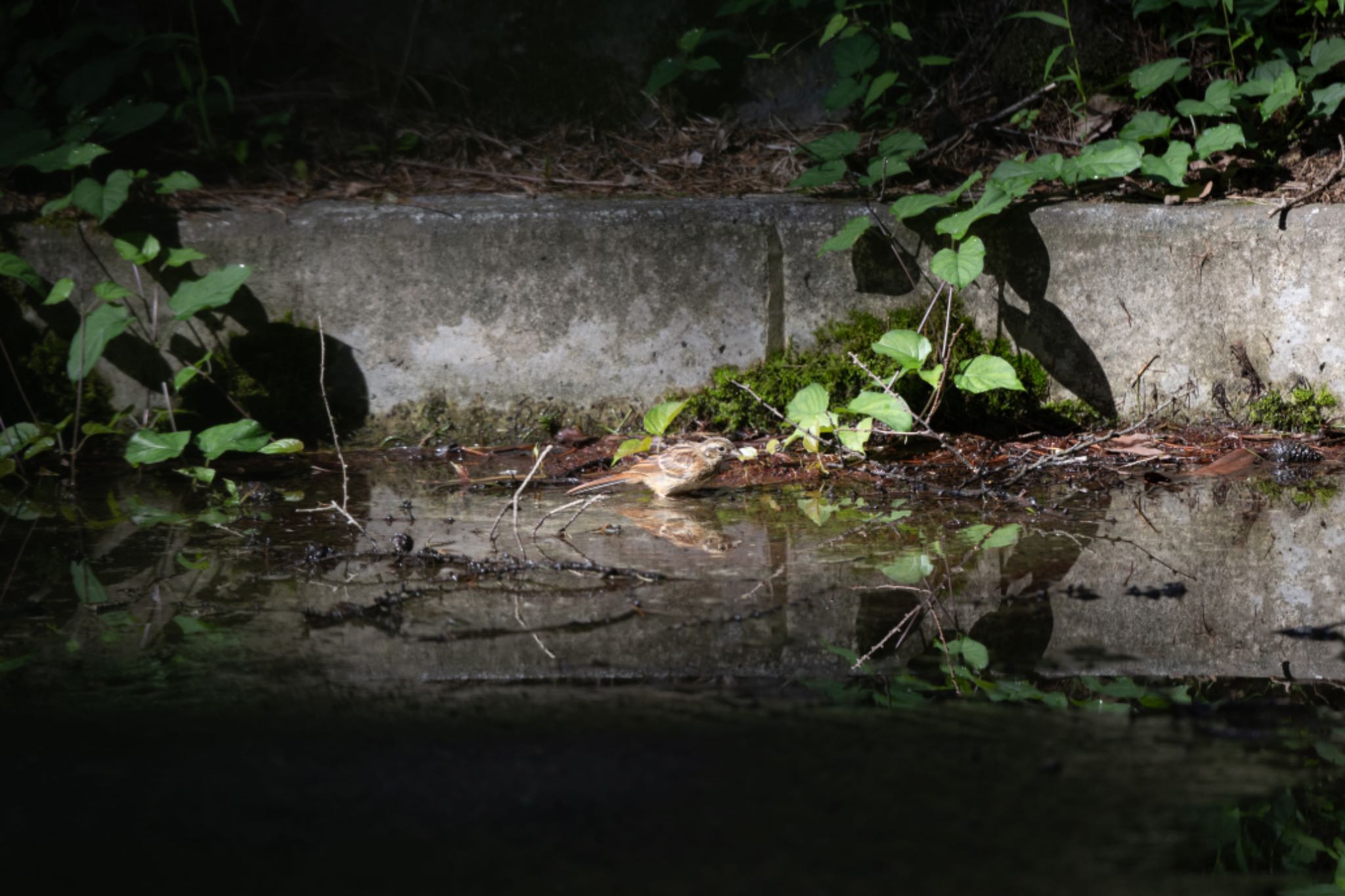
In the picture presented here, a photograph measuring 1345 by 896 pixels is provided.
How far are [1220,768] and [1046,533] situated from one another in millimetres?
1233

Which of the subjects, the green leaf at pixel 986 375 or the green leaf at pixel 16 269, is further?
the green leaf at pixel 16 269

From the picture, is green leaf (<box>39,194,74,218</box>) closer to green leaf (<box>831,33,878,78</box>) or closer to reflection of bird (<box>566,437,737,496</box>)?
reflection of bird (<box>566,437,737,496</box>)

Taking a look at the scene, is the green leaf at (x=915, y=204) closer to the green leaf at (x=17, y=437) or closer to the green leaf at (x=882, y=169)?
the green leaf at (x=882, y=169)

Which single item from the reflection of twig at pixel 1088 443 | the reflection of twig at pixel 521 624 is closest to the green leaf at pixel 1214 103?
the reflection of twig at pixel 1088 443

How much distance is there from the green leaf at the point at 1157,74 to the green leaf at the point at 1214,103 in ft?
0.33

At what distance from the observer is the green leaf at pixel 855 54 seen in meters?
4.12

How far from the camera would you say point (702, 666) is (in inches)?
73.8

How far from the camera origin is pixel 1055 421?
12.1 ft

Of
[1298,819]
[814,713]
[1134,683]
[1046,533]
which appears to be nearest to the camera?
[1298,819]

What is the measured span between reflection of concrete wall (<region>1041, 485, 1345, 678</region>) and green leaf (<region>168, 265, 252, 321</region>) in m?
2.65

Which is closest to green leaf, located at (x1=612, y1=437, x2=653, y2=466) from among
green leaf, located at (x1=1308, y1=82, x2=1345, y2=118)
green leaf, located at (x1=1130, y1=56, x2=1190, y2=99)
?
green leaf, located at (x1=1130, y1=56, x2=1190, y2=99)

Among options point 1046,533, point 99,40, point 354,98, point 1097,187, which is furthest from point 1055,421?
point 99,40

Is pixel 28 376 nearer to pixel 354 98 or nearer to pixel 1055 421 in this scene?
pixel 354 98

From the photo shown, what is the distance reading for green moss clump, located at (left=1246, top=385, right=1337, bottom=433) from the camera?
11.5 feet
